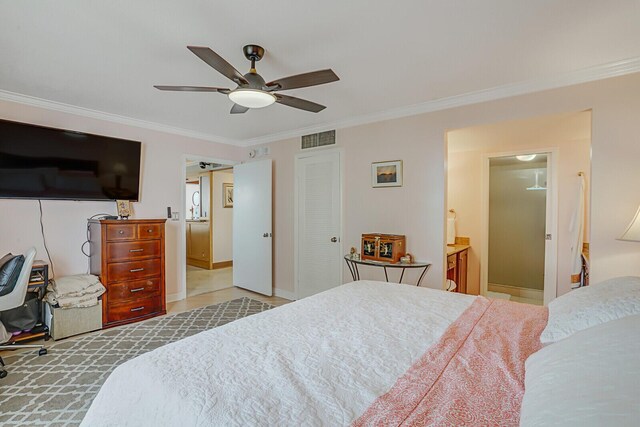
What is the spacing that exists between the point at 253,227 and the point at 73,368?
2.78 meters

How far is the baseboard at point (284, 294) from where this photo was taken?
452 centimetres

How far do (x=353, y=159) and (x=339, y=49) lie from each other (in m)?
1.80

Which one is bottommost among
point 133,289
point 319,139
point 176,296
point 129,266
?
point 176,296

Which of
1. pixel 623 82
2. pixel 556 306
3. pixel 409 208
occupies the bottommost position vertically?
pixel 556 306

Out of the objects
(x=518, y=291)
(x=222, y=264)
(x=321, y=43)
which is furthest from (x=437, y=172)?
(x=222, y=264)

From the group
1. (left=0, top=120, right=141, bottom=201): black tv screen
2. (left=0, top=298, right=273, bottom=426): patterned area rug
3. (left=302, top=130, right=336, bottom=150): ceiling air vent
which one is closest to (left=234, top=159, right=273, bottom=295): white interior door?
(left=302, top=130, right=336, bottom=150): ceiling air vent

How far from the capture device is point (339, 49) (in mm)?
2205

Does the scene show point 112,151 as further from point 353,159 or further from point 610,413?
point 610,413

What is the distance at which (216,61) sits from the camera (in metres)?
1.79

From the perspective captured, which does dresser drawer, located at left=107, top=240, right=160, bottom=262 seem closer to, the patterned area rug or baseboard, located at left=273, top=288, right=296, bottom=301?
the patterned area rug

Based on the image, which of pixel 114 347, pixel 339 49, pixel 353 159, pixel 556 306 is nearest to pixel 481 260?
pixel 353 159

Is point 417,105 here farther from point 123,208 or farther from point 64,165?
point 64,165

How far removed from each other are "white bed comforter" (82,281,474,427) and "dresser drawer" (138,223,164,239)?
264 centimetres

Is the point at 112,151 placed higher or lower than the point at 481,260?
higher
